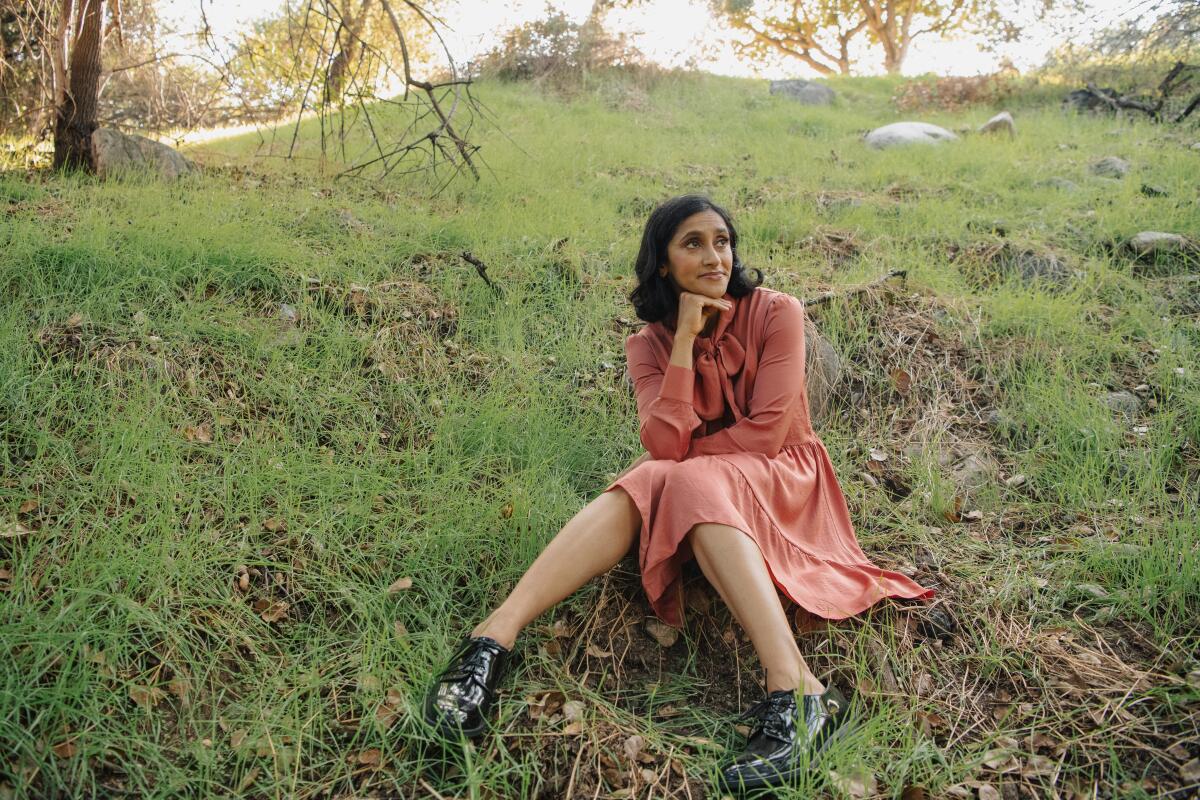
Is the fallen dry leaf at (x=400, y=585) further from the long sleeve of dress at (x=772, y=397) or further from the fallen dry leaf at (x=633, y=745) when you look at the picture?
the long sleeve of dress at (x=772, y=397)

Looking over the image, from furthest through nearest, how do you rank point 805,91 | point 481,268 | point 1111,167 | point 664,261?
point 805,91
point 1111,167
point 481,268
point 664,261

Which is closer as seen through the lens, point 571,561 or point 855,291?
point 571,561

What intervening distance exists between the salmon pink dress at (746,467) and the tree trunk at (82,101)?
5.10 meters

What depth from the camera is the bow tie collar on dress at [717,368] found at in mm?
2934

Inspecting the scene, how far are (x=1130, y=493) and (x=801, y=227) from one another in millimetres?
2991

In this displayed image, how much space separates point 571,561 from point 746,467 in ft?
2.26

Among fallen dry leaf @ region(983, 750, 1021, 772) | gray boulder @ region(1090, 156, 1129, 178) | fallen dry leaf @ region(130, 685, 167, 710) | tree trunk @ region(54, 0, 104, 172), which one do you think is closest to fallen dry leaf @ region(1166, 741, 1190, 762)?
fallen dry leaf @ region(983, 750, 1021, 772)

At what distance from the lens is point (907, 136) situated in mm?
8945

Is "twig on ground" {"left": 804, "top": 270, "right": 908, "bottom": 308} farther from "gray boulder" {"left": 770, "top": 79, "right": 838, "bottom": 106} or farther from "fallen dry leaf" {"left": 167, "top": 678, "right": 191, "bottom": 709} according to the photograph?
"gray boulder" {"left": 770, "top": 79, "right": 838, "bottom": 106}

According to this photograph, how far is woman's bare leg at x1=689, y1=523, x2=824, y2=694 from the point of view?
7.33ft

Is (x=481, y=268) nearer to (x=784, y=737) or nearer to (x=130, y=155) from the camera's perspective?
(x=784, y=737)

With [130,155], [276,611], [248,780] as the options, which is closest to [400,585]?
[276,611]

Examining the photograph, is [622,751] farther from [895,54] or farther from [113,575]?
[895,54]

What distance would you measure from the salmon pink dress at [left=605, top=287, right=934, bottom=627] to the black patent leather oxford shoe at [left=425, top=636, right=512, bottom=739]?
543mm
